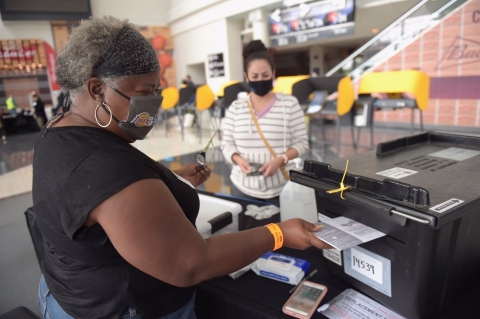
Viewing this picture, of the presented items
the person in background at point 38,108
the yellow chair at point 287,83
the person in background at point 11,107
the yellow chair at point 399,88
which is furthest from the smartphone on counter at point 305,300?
the person in background at point 11,107

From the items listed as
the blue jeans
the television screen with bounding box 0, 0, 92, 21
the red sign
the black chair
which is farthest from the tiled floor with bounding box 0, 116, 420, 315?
the television screen with bounding box 0, 0, 92, 21

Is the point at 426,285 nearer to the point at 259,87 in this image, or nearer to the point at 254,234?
the point at 254,234

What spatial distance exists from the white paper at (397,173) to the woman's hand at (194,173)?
644mm

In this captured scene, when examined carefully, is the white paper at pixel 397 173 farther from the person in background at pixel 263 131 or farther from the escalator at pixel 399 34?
the escalator at pixel 399 34

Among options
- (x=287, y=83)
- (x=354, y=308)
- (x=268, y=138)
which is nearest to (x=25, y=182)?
(x=287, y=83)

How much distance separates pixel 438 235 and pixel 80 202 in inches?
27.6

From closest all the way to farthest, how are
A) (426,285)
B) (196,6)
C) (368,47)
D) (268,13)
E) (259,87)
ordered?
1. (426,285)
2. (259,87)
3. (368,47)
4. (268,13)
5. (196,6)

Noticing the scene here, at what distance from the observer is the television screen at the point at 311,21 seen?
7.03m

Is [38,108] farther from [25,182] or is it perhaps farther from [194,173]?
[194,173]

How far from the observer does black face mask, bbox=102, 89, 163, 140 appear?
0.73 metres

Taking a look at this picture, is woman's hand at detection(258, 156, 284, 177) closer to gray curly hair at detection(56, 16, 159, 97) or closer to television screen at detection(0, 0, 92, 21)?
gray curly hair at detection(56, 16, 159, 97)

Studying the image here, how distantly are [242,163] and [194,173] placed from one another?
1.76 ft

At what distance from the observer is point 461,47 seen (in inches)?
208

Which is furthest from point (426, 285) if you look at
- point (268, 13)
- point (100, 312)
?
point (268, 13)
